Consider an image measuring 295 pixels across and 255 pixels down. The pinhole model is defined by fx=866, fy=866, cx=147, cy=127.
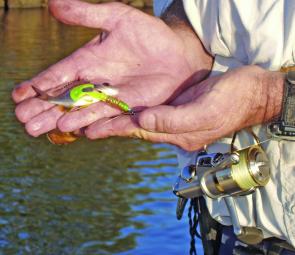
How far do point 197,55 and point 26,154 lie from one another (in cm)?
865

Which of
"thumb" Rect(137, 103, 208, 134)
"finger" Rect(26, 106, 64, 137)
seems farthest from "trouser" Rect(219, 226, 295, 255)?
"finger" Rect(26, 106, 64, 137)

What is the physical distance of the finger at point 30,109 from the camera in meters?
2.59

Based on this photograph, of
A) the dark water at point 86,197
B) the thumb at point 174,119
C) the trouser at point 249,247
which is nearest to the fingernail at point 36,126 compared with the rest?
the thumb at point 174,119

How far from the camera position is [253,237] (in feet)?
8.05

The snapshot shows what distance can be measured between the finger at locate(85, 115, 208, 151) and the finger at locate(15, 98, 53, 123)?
0.21 meters

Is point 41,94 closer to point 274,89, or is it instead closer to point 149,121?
point 149,121

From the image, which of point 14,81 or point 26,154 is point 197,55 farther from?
point 14,81

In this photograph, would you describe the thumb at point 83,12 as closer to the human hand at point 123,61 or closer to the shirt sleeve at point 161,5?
the human hand at point 123,61

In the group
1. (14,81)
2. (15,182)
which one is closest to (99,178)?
(15,182)

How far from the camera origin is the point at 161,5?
2900 millimetres

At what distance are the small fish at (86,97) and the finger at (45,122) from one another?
1.1 inches

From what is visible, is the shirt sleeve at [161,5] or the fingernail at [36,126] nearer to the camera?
the fingernail at [36,126]

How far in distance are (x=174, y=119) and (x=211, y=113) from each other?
10 centimetres

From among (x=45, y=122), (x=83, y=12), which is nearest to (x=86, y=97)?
(x=45, y=122)
